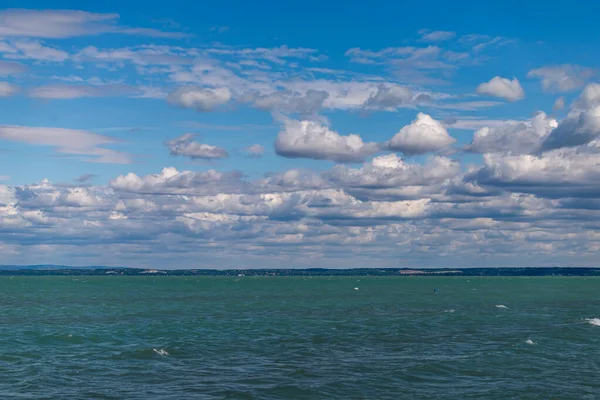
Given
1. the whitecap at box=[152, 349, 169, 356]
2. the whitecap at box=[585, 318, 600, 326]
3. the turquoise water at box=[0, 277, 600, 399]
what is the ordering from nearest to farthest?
1. the turquoise water at box=[0, 277, 600, 399]
2. the whitecap at box=[152, 349, 169, 356]
3. the whitecap at box=[585, 318, 600, 326]

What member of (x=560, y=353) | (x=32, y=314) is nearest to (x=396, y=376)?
(x=560, y=353)

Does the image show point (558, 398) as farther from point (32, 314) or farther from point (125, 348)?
point (32, 314)

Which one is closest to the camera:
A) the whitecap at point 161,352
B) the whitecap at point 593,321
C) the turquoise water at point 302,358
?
the turquoise water at point 302,358

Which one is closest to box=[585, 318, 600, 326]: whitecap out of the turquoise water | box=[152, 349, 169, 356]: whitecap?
the turquoise water

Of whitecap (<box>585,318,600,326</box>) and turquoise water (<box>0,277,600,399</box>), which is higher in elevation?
whitecap (<box>585,318,600,326</box>)

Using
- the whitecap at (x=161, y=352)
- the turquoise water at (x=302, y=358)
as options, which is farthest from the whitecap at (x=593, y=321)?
the whitecap at (x=161, y=352)

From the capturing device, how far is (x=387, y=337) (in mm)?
77562

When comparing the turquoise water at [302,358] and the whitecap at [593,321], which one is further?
the whitecap at [593,321]

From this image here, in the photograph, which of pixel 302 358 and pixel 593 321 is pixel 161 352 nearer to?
pixel 302 358

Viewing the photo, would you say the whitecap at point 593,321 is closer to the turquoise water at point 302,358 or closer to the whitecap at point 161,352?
the turquoise water at point 302,358

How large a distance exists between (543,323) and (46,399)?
7102 centimetres

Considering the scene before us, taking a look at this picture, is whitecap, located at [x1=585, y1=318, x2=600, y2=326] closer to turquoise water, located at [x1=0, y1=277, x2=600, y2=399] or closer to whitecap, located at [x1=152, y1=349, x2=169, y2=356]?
turquoise water, located at [x1=0, y1=277, x2=600, y2=399]

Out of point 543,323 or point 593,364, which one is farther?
point 543,323

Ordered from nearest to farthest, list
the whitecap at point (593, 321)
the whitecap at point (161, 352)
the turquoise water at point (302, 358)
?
the turquoise water at point (302, 358) → the whitecap at point (161, 352) → the whitecap at point (593, 321)
